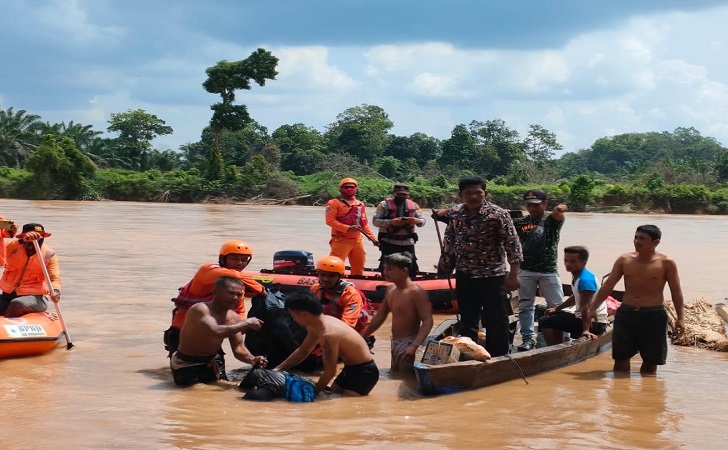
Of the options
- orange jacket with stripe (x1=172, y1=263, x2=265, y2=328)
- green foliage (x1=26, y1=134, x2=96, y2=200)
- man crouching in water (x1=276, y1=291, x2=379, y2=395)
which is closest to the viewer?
man crouching in water (x1=276, y1=291, x2=379, y2=395)

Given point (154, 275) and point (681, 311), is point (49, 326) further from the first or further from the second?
point (154, 275)

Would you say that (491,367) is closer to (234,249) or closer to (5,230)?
(234,249)

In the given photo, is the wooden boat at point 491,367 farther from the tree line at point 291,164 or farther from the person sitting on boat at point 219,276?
the tree line at point 291,164

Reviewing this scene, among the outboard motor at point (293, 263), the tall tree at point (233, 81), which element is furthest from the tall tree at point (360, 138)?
the outboard motor at point (293, 263)

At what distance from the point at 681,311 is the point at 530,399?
157cm

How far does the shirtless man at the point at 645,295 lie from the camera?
7402mm

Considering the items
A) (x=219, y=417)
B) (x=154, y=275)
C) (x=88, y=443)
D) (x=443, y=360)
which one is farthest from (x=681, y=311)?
(x=154, y=275)

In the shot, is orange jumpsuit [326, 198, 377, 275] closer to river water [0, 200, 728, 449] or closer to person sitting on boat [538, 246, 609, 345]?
river water [0, 200, 728, 449]

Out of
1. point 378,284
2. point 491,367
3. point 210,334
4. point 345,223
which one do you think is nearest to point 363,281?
point 378,284

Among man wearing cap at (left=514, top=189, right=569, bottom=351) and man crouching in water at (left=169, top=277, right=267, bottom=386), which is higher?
man wearing cap at (left=514, top=189, right=569, bottom=351)

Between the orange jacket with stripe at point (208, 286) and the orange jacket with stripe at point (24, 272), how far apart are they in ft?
5.99

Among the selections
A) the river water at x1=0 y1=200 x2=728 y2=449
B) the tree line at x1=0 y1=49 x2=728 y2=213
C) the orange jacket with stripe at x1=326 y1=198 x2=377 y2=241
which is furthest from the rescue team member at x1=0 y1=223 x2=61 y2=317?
the tree line at x1=0 y1=49 x2=728 y2=213

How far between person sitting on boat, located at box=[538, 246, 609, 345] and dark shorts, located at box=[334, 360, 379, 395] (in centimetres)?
219

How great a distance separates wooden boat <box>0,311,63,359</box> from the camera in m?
7.84
